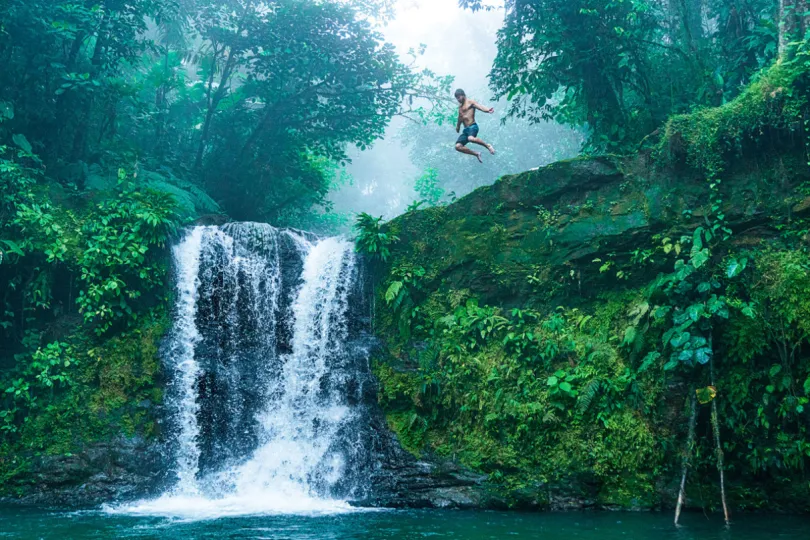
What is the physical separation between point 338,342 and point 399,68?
11005mm

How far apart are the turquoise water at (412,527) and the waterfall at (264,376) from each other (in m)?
0.85

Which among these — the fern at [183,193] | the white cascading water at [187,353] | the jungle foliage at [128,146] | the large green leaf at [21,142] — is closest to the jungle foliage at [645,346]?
the white cascading water at [187,353]

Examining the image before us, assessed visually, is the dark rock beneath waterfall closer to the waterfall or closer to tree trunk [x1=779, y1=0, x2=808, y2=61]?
the waterfall

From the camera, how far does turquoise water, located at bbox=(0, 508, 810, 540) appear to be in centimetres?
613

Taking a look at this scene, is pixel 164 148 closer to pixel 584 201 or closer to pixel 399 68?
pixel 399 68

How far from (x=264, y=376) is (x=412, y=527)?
15.1 ft

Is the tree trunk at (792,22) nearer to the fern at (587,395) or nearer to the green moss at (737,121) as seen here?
the green moss at (737,121)

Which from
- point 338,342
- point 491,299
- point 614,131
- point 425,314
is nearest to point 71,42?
point 338,342

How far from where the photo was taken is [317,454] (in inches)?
374

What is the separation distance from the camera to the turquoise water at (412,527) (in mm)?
6133

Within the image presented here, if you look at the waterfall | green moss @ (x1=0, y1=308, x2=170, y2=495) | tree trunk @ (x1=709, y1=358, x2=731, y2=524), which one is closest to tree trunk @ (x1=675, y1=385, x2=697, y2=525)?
tree trunk @ (x1=709, y1=358, x2=731, y2=524)

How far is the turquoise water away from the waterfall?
0.85 metres

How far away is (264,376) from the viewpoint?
34.1ft

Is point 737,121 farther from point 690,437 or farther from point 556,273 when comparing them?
point 690,437
